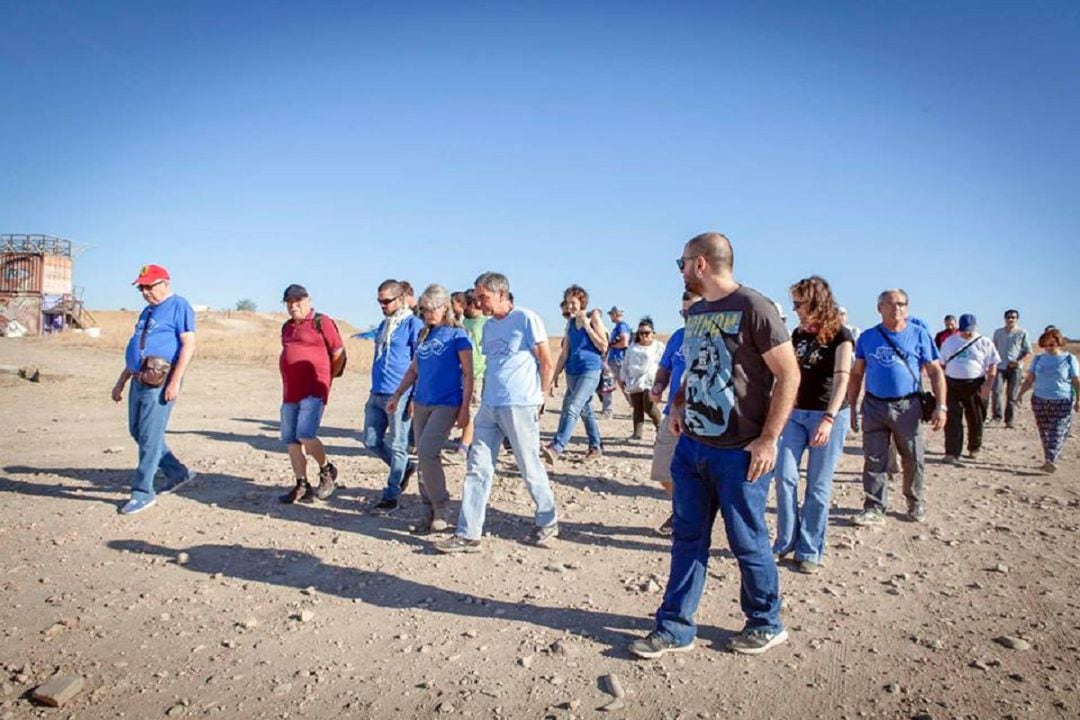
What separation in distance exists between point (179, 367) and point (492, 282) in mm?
3115

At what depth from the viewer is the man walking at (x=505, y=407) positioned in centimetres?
499

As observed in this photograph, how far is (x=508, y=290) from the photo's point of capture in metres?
5.18

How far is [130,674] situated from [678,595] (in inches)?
109

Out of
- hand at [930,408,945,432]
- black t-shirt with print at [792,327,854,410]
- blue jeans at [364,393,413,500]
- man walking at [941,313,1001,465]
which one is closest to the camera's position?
black t-shirt with print at [792,327,854,410]

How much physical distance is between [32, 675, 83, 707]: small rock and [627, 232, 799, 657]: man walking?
2.66 m

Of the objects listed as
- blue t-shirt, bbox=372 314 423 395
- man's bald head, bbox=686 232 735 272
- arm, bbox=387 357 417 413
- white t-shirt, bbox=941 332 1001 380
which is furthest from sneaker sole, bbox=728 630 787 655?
white t-shirt, bbox=941 332 1001 380

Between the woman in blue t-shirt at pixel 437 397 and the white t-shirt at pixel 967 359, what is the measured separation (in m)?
7.65

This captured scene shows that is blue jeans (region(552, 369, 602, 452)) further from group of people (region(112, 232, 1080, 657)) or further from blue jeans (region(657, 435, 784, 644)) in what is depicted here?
blue jeans (region(657, 435, 784, 644))

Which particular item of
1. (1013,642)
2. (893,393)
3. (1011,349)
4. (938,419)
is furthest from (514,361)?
(1011,349)

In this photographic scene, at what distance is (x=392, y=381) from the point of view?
6.40 meters

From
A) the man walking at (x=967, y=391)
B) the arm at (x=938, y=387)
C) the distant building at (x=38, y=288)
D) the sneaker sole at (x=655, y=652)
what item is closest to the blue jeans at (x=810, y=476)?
the arm at (x=938, y=387)

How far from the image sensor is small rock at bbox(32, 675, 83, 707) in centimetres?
291

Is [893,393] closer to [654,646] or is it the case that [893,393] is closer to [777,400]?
[777,400]

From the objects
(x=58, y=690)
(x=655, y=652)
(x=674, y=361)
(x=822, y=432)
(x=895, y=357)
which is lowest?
(x=58, y=690)
